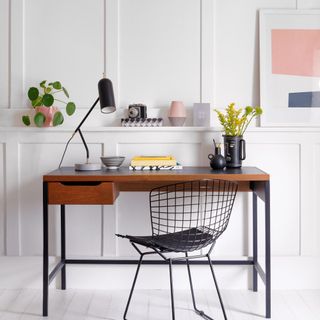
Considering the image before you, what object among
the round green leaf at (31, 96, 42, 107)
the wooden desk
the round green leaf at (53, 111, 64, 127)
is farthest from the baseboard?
the round green leaf at (31, 96, 42, 107)

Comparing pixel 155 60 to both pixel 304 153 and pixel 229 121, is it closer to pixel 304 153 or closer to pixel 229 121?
pixel 229 121

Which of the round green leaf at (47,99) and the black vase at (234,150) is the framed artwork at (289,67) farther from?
the round green leaf at (47,99)

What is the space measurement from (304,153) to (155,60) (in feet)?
4.02

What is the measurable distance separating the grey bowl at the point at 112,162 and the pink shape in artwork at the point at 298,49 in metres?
1.29

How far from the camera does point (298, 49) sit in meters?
3.42

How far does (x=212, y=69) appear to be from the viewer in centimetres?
345

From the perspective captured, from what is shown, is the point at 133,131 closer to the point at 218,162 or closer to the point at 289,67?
the point at 218,162

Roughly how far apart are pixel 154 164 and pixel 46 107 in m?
0.86

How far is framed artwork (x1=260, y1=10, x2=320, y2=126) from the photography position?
3418 millimetres

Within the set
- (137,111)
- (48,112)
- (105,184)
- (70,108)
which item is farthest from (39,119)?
(105,184)

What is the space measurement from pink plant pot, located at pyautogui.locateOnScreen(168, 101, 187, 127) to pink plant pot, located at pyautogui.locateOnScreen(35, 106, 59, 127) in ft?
2.62

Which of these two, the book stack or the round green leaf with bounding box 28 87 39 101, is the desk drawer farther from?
the round green leaf with bounding box 28 87 39 101

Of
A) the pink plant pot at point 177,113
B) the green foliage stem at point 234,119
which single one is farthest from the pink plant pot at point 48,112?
the green foliage stem at point 234,119

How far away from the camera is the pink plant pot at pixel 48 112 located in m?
3.34
